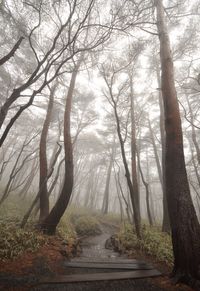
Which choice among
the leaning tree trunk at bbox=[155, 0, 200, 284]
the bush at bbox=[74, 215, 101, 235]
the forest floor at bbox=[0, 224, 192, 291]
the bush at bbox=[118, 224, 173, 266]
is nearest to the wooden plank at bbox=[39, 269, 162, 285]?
the forest floor at bbox=[0, 224, 192, 291]

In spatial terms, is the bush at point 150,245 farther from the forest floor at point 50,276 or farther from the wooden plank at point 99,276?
the wooden plank at point 99,276

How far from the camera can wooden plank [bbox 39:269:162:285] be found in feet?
13.4

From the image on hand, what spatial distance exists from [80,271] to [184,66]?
41.6 feet

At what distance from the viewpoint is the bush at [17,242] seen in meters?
4.89

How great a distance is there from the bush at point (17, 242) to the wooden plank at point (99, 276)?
1.35m

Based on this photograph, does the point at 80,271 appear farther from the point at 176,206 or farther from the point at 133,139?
the point at 133,139

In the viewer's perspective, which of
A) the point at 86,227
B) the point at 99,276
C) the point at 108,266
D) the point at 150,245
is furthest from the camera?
the point at 86,227

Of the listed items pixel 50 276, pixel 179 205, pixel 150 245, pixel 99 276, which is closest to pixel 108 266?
pixel 99 276

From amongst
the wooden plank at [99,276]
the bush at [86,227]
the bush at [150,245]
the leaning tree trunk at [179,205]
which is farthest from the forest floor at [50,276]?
the bush at [86,227]

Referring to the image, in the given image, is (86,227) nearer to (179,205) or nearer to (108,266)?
(108,266)

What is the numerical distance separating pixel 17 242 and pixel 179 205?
4.53 m

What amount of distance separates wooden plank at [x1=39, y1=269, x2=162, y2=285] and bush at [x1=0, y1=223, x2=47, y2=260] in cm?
135

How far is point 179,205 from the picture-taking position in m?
4.59

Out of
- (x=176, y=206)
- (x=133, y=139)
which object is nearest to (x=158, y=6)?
(x=133, y=139)
